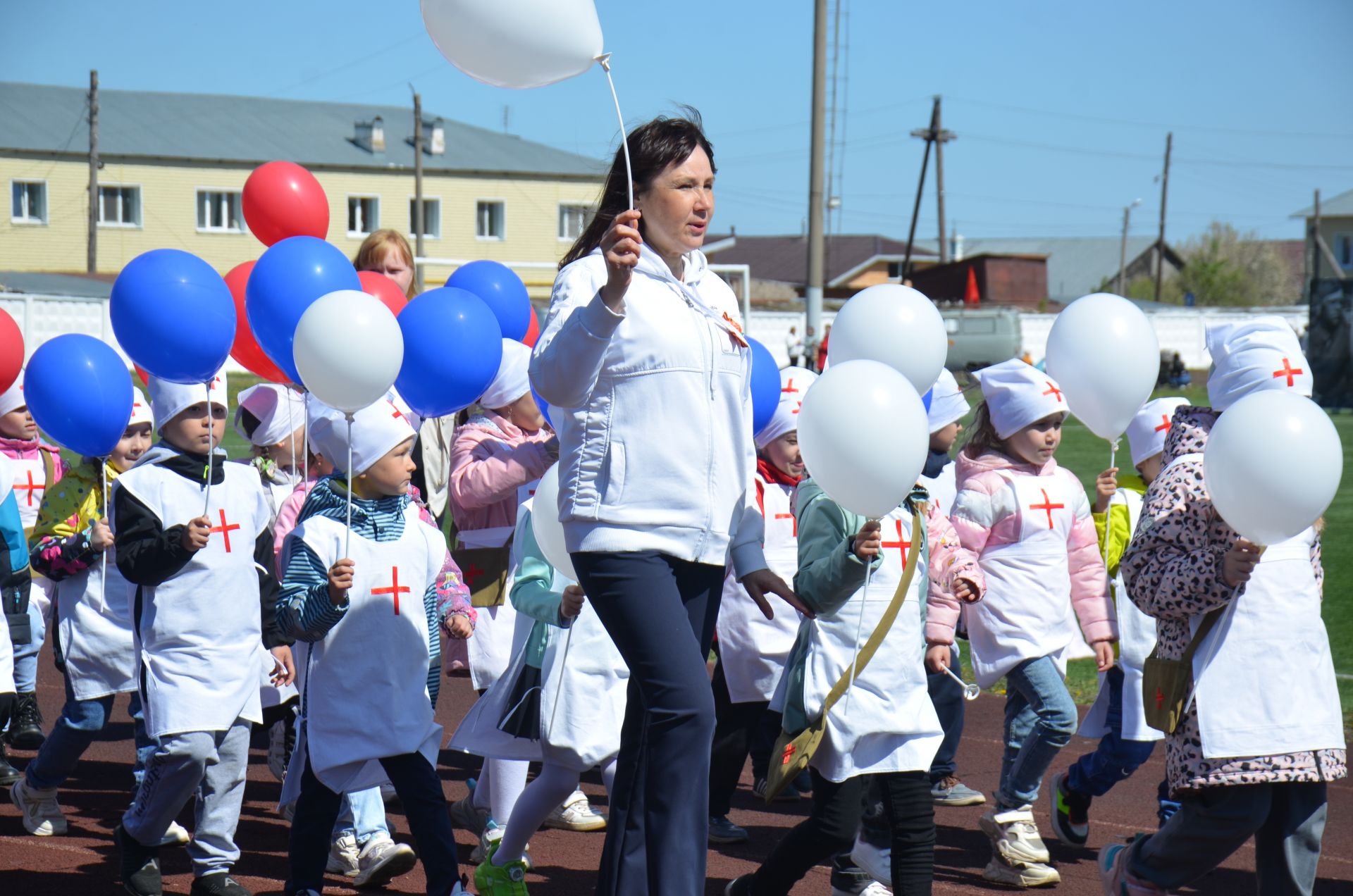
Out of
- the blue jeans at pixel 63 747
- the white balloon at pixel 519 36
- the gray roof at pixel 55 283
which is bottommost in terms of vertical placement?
the blue jeans at pixel 63 747

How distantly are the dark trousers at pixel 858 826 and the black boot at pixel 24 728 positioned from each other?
4185mm

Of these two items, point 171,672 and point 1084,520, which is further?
point 1084,520

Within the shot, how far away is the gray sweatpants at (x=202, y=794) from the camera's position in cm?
472

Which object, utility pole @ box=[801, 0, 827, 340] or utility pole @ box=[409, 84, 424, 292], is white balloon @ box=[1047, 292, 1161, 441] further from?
utility pole @ box=[409, 84, 424, 292]

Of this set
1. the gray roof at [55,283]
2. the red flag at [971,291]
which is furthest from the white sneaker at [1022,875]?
the red flag at [971,291]

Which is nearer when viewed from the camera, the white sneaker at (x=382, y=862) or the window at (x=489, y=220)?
the white sneaker at (x=382, y=862)

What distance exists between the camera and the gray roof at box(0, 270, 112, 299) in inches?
1702

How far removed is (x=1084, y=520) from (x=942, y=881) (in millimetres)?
1463

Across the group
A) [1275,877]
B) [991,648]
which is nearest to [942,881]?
[991,648]

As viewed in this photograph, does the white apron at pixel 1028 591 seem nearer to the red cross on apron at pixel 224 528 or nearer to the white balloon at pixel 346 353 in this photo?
the white balloon at pixel 346 353

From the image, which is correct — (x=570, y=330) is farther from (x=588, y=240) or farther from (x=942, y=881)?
(x=942, y=881)

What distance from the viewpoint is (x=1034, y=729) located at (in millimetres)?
5492

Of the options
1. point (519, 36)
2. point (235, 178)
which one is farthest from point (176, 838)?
point (235, 178)

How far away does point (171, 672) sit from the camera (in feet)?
15.8
